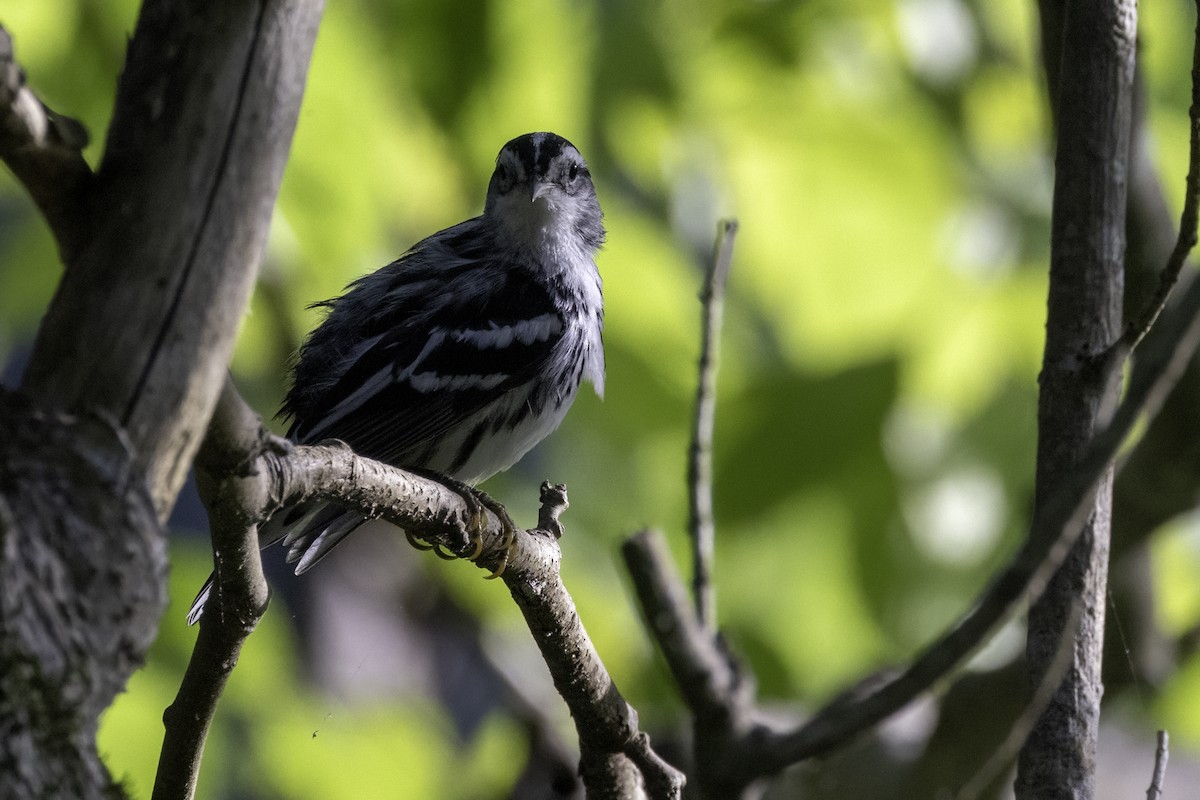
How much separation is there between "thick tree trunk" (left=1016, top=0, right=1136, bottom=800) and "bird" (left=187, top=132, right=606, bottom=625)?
3.86 ft

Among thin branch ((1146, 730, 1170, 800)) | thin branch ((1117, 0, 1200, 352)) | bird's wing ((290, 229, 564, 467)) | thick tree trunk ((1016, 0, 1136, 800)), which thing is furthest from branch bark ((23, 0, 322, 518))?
bird's wing ((290, 229, 564, 467))

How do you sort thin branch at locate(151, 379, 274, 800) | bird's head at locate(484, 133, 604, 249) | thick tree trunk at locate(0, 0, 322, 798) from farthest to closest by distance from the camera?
1. bird's head at locate(484, 133, 604, 249)
2. thin branch at locate(151, 379, 274, 800)
3. thick tree trunk at locate(0, 0, 322, 798)

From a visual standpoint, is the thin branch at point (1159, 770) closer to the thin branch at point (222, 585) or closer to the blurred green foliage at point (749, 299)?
the thin branch at point (222, 585)

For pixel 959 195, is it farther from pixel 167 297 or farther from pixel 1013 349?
pixel 167 297

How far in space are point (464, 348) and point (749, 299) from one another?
1.25 metres

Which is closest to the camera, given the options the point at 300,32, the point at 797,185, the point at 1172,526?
the point at 300,32

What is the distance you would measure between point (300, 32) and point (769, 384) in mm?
2153

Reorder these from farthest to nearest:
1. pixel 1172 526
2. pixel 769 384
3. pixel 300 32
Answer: pixel 769 384 < pixel 1172 526 < pixel 300 32

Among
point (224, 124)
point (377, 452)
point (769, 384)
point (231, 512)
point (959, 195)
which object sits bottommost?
point (231, 512)

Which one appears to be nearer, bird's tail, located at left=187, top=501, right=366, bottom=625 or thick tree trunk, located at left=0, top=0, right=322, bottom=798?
thick tree trunk, located at left=0, top=0, right=322, bottom=798

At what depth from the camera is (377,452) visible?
2.54 m

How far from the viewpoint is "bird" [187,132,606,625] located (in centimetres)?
258

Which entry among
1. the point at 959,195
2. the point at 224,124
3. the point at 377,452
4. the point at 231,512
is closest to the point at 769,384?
the point at 959,195

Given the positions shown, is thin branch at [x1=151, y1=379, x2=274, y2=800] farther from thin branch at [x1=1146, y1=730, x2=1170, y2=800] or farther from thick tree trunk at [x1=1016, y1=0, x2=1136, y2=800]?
thin branch at [x1=1146, y1=730, x2=1170, y2=800]
